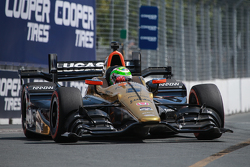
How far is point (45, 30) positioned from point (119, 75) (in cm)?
445

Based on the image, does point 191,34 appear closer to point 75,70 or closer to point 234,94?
point 234,94

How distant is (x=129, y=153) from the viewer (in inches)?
239

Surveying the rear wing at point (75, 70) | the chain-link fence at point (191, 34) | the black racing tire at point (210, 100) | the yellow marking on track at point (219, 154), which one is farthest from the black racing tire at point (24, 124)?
the chain-link fence at point (191, 34)

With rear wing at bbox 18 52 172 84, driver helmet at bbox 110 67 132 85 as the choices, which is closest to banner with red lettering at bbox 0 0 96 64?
rear wing at bbox 18 52 172 84

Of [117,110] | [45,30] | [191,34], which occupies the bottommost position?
[117,110]

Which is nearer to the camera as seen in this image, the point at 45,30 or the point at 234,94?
the point at 45,30

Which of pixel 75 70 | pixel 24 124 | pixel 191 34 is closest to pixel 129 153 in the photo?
pixel 24 124

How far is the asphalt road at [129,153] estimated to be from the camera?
528 cm

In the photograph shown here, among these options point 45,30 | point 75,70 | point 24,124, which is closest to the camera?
point 24,124

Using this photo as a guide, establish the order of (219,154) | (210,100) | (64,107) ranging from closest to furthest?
(219,154), (64,107), (210,100)

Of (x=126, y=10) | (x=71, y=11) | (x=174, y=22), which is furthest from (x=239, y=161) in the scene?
(x=174, y=22)

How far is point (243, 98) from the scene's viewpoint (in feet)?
60.7

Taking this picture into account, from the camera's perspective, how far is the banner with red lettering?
1155 cm

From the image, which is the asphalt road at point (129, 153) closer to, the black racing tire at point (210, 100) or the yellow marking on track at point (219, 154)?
the yellow marking on track at point (219, 154)
